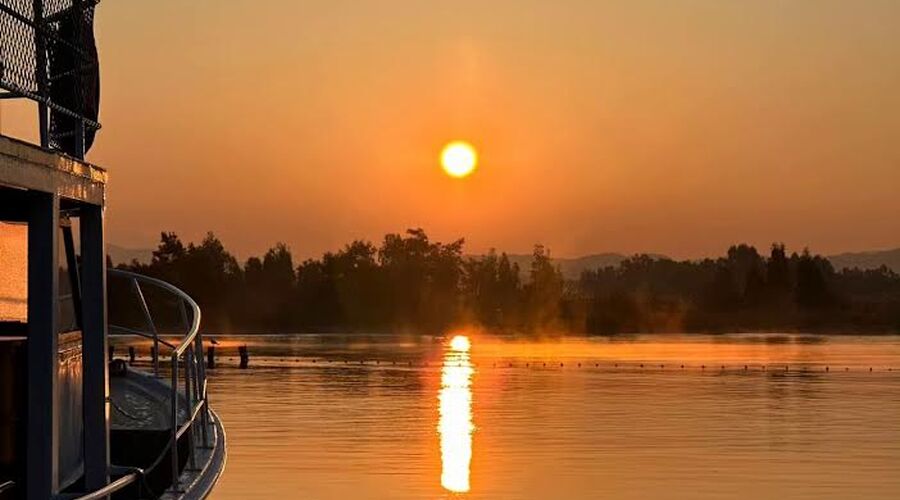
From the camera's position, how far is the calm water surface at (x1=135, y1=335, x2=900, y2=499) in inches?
1484

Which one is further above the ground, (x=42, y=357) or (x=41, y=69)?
(x=41, y=69)

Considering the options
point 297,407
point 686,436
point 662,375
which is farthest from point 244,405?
point 662,375

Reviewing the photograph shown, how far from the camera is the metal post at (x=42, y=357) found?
9516 millimetres

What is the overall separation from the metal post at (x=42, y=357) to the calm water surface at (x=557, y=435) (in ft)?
81.4

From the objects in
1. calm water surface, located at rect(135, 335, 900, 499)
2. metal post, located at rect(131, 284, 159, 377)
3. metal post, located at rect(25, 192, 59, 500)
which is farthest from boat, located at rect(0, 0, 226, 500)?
calm water surface, located at rect(135, 335, 900, 499)

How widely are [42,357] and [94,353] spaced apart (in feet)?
4.49

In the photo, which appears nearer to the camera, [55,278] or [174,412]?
[55,278]

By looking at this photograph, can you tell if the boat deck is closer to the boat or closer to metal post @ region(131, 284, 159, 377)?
metal post @ region(131, 284, 159, 377)

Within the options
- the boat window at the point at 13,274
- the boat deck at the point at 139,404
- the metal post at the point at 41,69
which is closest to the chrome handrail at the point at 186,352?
the boat deck at the point at 139,404

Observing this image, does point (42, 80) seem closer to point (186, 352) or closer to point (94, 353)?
point (94, 353)

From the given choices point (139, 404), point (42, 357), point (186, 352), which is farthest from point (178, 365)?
point (42, 357)

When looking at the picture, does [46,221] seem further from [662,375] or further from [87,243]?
[662,375]

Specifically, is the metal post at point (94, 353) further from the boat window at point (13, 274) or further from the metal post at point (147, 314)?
the metal post at point (147, 314)

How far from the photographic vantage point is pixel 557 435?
173 feet
